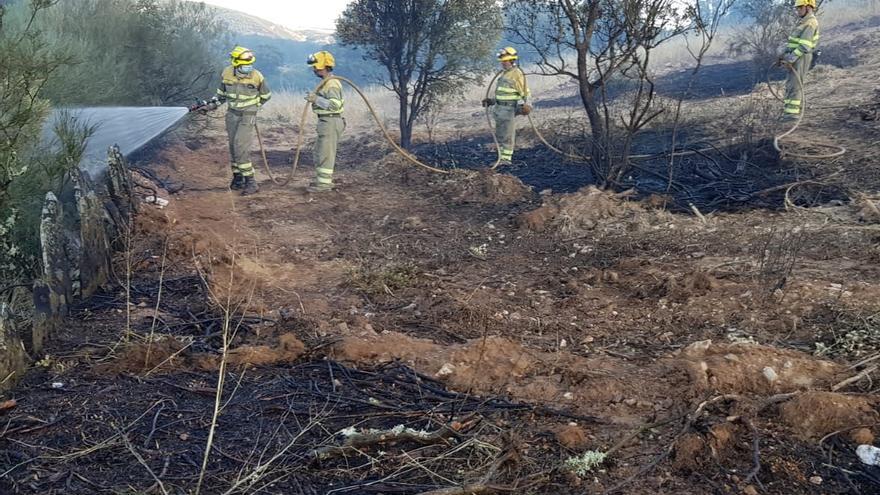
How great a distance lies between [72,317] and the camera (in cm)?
480

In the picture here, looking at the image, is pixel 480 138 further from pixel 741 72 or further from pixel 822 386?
pixel 822 386

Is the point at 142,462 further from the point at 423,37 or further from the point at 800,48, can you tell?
the point at 800,48

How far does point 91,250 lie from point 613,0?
6.07 metres

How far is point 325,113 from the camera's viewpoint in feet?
29.3

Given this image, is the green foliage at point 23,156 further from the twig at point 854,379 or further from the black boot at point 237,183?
the twig at point 854,379

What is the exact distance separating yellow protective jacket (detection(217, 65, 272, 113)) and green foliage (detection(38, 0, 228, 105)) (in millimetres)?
1738

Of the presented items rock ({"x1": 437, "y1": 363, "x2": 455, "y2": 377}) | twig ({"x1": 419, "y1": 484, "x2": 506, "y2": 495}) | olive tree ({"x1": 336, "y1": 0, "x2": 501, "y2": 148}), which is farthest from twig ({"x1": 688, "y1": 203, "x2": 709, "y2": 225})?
olive tree ({"x1": 336, "y1": 0, "x2": 501, "y2": 148})

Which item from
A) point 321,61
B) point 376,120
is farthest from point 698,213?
point 376,120

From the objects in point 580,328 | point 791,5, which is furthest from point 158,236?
point 791,5

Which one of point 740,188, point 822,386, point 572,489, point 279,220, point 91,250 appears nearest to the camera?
point 572,489

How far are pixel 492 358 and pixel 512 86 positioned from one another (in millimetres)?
6477

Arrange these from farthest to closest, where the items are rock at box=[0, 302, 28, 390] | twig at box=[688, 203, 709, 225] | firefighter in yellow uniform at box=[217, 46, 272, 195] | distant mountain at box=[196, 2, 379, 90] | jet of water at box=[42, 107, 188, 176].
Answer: distant mountain at box=[196, 2, 379, 90] < firefighter in yellow uniform at box=[217, 46, 272, 195] < jet of water at box=[42, 107, 188, 176] < twig at box=[688, 203, 709, 225] < rock at box=[0, 302, 28, 390]

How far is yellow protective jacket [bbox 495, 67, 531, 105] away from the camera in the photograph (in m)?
9.61

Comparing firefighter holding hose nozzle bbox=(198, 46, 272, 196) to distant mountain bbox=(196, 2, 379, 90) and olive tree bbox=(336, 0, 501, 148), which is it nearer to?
olive tree bbox=(336, 0, 501, 148)
